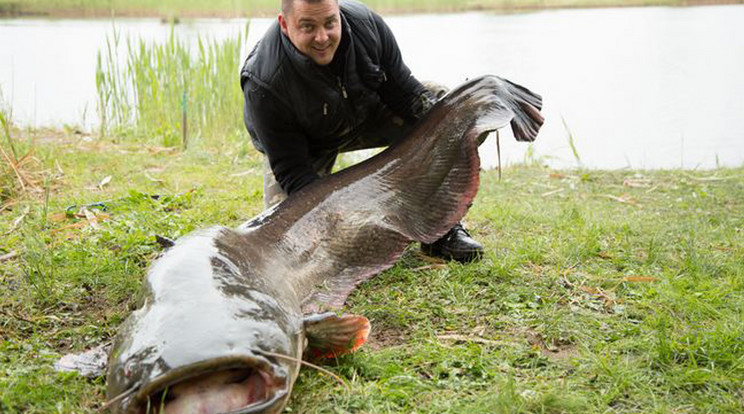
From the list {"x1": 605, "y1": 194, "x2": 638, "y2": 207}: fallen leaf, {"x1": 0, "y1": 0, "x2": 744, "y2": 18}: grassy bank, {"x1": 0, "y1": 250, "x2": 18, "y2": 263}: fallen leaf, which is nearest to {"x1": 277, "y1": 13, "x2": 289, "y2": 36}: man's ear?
{"x1": 0, "y1": 250, "x2": 18, "y2": 263}: fallen leaf

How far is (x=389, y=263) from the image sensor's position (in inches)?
134

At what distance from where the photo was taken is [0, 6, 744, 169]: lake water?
818 centimetres

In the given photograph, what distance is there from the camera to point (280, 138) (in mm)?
3705

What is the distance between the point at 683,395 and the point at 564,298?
0.88 m

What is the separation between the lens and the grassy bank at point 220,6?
42.0 feet

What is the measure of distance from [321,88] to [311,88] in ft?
0.16

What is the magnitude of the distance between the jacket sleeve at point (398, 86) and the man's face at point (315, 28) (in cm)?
49

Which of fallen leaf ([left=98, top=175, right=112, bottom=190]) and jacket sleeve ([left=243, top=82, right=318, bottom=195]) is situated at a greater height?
jacket sleeve ([left=243, top=82, right=318, bottom=195])

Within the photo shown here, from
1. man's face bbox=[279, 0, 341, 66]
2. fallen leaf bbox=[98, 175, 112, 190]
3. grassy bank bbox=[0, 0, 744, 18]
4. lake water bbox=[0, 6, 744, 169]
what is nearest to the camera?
man's face bbox=[279, 0, 341, 66]

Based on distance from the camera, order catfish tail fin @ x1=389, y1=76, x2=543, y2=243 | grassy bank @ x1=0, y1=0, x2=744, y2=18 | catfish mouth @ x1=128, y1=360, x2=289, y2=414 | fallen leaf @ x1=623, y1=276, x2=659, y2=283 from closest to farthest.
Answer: catfish mouth @ x1=128, y1=360, x2=289, y2=414 → fallen leaf @ x1=623, y1=276, x2=659, y2=283 → catfish tail fin @ x1=389, y1=76, x2=543, y2=243 → grassy bank @ x1=0, y1=0, x2=744, y2=18

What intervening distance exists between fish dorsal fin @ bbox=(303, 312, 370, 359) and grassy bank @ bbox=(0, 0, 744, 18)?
9.72m

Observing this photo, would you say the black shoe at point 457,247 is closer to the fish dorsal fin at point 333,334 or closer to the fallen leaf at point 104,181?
the fish dorsal fin at point 333,334

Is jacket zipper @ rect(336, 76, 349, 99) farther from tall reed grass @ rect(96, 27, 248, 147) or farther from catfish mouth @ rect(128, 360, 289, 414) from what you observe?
tall reed grass @ rect(96, 27, 248, 147)

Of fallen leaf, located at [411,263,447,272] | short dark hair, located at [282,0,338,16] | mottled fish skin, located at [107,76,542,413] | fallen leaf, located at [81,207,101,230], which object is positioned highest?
short dark hair, located at [282,0,338,16]
